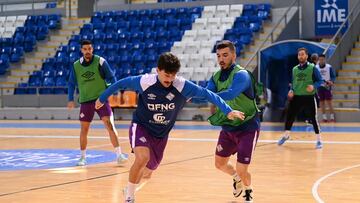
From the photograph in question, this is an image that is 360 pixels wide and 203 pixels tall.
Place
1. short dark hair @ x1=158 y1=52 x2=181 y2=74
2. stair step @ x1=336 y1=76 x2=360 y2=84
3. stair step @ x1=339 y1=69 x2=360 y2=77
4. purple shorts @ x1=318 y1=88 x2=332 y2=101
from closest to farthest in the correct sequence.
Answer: short dark hair @ x1=158 y1=52 x2=181 y2=74 → purple shorts @ x1=318 y1=88 x2=332 y2=101 → stair step @ x1=336 y1=76 x2=360 y2=84 → stair step @ x1=339 y1=69 x2=360 y2=77

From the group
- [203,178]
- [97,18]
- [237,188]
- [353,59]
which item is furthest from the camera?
[97,18]

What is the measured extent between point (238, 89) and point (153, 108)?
1.02 meters

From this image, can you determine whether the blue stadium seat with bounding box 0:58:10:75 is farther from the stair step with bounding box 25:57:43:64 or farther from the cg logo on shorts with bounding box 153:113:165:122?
the cg logo on shorts with bounding box 153:113:165:122

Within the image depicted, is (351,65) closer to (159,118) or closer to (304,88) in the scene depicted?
(304,88)

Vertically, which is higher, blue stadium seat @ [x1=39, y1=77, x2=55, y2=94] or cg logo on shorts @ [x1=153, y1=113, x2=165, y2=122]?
cg logo on shorts @ [x1=153, y1=113, x2=165, y2=122]

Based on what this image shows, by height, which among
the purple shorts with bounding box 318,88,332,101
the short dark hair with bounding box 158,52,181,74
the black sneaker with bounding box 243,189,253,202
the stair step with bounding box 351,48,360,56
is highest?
the stair step with bounding box 351,48,360,56

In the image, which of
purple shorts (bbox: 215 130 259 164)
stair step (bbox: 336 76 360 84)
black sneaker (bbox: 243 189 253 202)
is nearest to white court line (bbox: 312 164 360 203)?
black sneaker (bbox: 243 189 253 202)

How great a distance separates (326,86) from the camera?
73.7ft

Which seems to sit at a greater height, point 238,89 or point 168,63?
point 168,63

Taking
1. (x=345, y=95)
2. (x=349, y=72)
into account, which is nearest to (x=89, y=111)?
(x=345, y=95)

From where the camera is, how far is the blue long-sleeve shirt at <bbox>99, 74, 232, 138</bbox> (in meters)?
7.55

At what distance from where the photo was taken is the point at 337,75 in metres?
25.8

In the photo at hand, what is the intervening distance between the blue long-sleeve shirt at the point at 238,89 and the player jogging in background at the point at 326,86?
1349cm

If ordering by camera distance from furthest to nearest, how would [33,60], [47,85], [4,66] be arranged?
1. [33,60]
2. [4,66]
3. [47,85]
